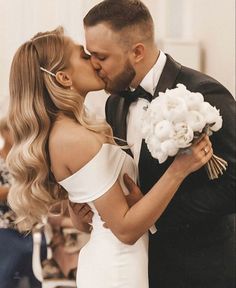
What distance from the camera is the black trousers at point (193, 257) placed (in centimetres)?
155

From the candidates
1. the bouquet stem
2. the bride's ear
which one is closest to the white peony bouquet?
the bouquet stem

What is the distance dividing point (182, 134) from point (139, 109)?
0.40 m

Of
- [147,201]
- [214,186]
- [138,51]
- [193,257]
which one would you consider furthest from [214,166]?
[138,51]

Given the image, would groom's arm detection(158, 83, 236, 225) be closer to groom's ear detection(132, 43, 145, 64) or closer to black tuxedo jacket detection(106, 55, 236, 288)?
black tuxedo jacket detection(106, 55, 236, 288)

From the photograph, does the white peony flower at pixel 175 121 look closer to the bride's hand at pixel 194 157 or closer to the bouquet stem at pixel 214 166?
the bride's hand at pixel 194 157

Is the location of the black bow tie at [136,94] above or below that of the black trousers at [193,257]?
above

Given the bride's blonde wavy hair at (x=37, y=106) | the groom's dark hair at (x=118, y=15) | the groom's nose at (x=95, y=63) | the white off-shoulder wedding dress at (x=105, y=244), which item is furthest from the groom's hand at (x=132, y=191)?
the groom's dark hair at (x=118, y=15)

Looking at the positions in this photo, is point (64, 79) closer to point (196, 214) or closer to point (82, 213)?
A: point (82, 213)

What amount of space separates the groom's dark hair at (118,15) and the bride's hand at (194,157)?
0.47 metres

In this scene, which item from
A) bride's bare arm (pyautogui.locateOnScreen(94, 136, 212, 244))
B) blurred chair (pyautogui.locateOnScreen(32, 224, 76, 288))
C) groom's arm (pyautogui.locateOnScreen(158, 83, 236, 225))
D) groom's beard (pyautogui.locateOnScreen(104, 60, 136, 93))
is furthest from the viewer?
blurred chair (pyautogui.locateOnScreen(32, 224, 76, 288))

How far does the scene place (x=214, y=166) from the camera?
139 cm

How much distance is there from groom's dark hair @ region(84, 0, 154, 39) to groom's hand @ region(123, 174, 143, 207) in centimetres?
46

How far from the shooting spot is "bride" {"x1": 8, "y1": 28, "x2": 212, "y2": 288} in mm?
1300

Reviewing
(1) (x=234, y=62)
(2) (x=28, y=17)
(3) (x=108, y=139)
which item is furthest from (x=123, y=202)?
(1) (x=234, y=62)
